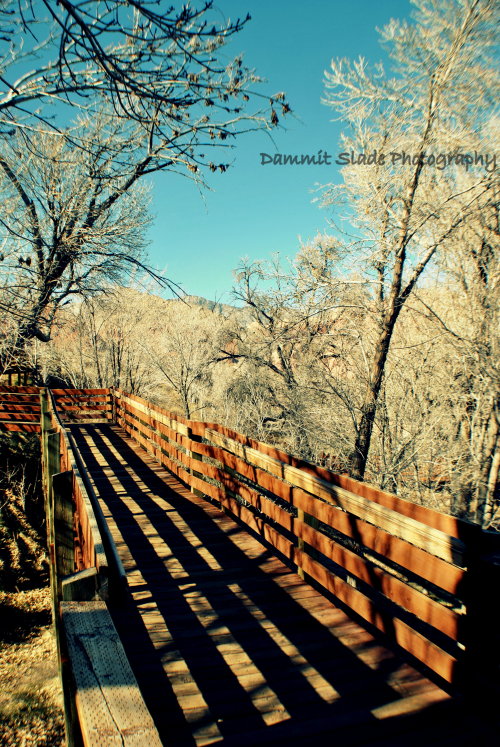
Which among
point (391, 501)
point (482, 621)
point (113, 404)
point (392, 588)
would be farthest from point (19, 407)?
point (482, 621)

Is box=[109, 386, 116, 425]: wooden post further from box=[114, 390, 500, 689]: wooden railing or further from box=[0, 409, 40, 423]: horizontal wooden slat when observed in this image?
box=[114, 390, 500, 689]: wooden railing

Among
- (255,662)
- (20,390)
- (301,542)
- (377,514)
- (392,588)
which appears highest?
(20,390)

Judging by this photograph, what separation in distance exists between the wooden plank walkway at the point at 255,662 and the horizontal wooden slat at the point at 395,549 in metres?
0.77

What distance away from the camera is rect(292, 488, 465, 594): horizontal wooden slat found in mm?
2923

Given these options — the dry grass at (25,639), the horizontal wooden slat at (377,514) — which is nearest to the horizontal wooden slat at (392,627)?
the horizontal wooden slat at (377,514)

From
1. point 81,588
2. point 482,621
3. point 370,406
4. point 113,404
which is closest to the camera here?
point 81,588

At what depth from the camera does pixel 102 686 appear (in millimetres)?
1356

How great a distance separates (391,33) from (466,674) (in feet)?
34.8

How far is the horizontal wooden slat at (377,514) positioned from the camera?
2941mm

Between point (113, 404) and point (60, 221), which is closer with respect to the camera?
point (60, 221)

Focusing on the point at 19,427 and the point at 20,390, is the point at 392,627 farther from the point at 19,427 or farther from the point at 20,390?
the point at 20,390

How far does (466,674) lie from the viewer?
2.86m

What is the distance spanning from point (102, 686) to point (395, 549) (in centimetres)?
256

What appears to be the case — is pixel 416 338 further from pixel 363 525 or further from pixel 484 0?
pixel 363 525
